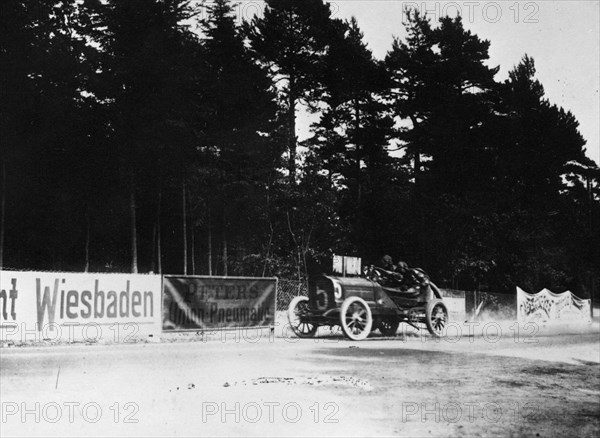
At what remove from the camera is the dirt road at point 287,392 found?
610cm

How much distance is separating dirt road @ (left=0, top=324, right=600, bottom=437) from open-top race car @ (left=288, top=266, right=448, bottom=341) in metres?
2.28

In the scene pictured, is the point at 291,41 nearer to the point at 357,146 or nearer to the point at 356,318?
the point at 357,146

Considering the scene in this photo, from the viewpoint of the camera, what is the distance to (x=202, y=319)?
1365 cm

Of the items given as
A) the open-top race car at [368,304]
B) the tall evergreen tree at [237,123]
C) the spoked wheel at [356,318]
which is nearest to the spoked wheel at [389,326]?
the open-top race car at [368,304]

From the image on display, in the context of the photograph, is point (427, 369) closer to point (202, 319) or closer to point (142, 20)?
point (202, 319)

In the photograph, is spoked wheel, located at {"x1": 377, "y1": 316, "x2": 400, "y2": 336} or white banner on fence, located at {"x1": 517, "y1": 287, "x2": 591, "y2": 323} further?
white banner on fence, located at {"x1": 517, "y1": 287, "x2": 591, "y2": 323}

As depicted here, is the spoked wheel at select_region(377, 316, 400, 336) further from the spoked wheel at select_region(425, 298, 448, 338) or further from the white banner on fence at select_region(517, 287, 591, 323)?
the white banner on fence at select_region(517, 287, 591, 323)

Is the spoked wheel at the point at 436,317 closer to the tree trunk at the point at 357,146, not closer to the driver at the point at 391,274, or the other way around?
the driver at the point at 391,274

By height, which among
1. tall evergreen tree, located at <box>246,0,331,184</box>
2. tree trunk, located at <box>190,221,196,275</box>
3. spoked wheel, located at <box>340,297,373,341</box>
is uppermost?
tall evergreen tree, located at <box>246,0,331,184</box>

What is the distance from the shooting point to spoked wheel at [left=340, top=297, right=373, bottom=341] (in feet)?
45.3

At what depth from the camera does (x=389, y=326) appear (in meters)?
15.9

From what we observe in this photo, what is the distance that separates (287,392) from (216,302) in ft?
22.6

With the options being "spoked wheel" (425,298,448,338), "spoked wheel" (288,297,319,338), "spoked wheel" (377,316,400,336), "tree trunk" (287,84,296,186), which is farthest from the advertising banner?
"tree trunk" (287,84,296,186)

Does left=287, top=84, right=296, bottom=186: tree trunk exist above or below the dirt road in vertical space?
above
